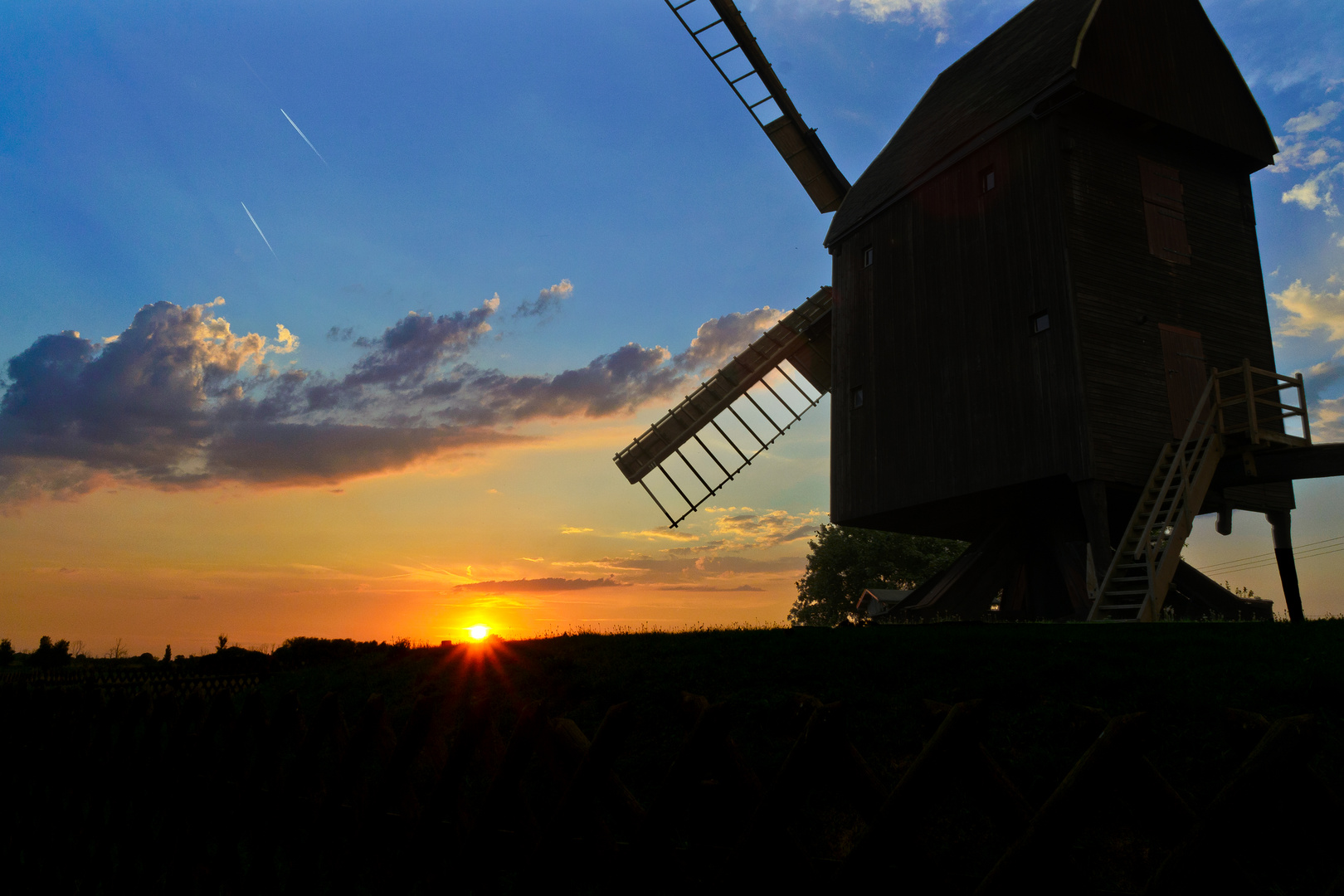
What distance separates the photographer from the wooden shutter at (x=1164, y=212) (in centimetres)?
1938

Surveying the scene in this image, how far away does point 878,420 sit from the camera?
73.5ft

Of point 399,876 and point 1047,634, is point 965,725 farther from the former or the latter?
point 1047,634

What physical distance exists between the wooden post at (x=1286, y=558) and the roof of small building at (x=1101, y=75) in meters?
9.25

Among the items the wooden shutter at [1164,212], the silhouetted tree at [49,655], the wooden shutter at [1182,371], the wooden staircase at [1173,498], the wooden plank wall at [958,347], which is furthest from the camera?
the silhouetted tree at [49,655]

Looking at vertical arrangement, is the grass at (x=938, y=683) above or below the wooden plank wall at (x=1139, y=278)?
below

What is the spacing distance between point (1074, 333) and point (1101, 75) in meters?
6.34

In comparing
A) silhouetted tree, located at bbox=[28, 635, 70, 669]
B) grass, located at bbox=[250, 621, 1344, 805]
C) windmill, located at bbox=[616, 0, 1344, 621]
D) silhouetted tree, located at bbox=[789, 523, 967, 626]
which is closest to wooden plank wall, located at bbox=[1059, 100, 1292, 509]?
windmill, located at bbox=[616, 0, 1344, 621]

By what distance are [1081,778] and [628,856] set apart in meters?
1.78

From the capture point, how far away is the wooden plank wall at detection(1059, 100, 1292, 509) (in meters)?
17.5

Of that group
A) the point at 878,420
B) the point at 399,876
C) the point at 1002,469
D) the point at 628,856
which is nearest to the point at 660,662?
the point at 399,876

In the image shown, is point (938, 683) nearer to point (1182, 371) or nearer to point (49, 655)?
point (1182, 371)

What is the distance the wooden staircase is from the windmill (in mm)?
66

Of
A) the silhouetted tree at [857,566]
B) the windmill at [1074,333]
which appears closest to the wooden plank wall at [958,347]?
the windmill at [1074,333]

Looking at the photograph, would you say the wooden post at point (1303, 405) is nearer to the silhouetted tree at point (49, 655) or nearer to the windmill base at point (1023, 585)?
the windmill base at point (1023, 585)
